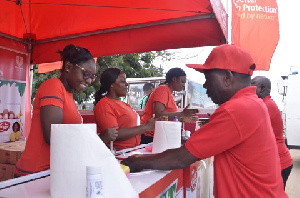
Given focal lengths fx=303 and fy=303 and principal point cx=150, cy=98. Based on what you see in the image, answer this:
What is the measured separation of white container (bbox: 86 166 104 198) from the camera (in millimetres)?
1073

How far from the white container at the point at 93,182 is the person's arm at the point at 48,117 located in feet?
2.48

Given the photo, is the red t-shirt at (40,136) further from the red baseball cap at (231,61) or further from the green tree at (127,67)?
the green tree at (127,67)

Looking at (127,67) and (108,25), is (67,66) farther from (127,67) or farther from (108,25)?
(127,67)

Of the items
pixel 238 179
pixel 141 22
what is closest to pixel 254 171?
pixel 238 179

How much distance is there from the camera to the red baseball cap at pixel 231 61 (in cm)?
149

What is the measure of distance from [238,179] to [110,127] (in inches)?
51.8

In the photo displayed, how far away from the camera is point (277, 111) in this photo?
325 centimetres

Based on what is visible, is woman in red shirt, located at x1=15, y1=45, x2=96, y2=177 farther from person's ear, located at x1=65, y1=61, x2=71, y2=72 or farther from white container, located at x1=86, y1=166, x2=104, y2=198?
white container, located at x1=86, y1=166, x2=104, y2=198

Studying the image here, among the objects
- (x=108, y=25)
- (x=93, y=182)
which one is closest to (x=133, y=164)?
(x=93, y=182)

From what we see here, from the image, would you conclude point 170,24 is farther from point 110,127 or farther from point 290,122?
point 290,122

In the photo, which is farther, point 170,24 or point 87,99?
point 87,99

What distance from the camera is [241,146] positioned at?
1.41m

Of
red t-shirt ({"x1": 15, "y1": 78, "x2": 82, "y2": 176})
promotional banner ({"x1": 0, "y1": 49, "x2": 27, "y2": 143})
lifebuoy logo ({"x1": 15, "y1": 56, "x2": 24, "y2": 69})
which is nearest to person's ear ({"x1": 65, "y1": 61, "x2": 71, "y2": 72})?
red t-shirt ({"x1": 15, "y1": 78, "x2": 82, "y2": 176})

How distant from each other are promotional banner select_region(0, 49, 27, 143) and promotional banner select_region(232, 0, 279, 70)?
124 inches
